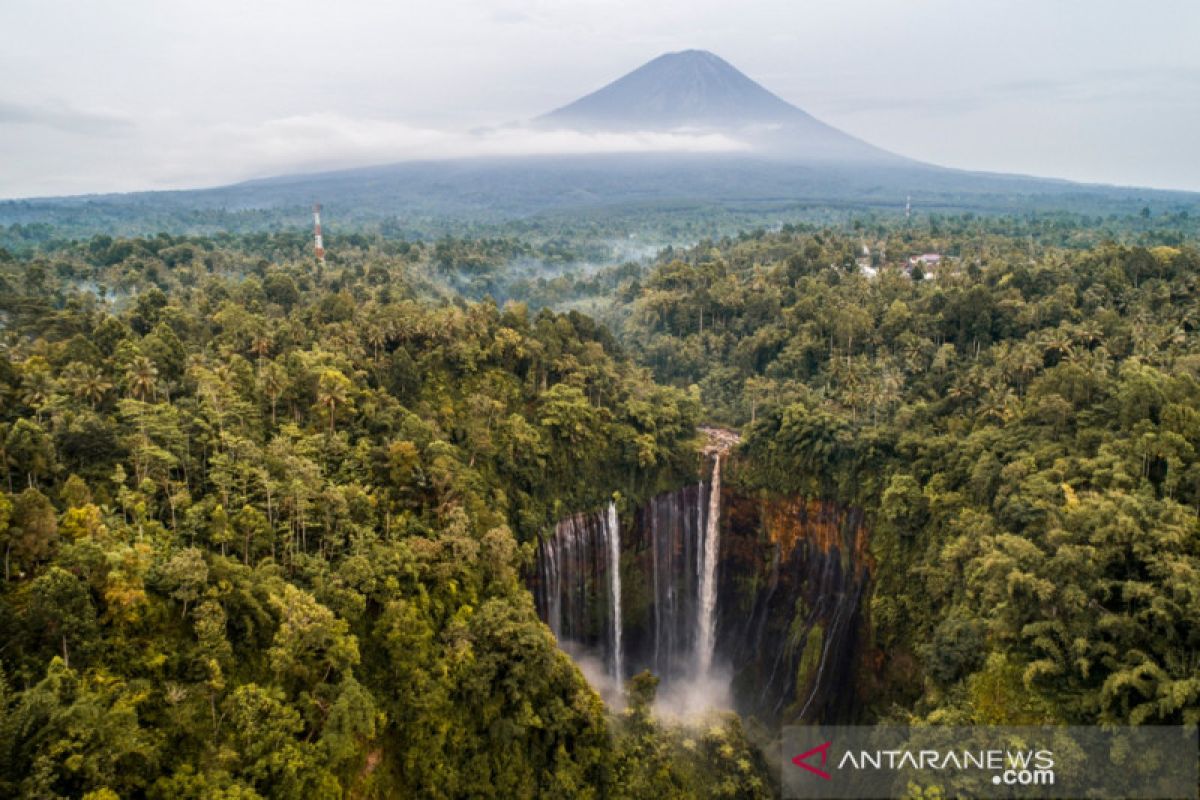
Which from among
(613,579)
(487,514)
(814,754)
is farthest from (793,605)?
(487,514)

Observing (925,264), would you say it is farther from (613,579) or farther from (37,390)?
(37,390)

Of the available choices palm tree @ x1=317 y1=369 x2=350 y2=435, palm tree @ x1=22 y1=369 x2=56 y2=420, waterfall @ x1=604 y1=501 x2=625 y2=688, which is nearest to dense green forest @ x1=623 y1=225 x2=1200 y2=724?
waterfall @ x1=604 y1=501 x2=625 y2=688

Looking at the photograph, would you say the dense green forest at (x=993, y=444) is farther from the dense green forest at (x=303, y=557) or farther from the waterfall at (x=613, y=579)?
the dense green forest at (x=303, y=557)

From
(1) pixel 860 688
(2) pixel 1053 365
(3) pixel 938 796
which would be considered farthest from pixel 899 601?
(2) pixel 1053 365

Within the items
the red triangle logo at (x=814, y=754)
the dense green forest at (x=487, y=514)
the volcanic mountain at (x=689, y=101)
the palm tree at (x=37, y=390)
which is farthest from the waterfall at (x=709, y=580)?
the volcanic mountain at (x=689, y=101)

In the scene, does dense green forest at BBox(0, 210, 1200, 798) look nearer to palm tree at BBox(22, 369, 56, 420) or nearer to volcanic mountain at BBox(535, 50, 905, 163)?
palm tree at BBox(22, 369, 56, 420)

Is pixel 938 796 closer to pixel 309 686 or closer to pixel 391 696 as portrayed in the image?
pixel 391 696
